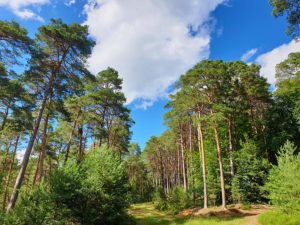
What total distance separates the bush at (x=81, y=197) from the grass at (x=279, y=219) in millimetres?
8545

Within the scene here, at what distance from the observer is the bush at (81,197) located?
11.7 m

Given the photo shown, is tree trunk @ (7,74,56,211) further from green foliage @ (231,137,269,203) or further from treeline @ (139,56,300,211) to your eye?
green foliage @ (231,137,269,203)

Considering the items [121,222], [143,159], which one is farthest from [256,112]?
[143,159]

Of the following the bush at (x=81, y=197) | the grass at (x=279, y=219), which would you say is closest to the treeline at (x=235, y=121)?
the grass at (x=279, y=219)

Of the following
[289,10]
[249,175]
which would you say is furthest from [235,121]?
[289,10]

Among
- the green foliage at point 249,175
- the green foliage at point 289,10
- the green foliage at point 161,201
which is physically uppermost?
the green foliage at point 289,10

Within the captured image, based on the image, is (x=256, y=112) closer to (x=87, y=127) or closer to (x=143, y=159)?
(x=87, y=127)

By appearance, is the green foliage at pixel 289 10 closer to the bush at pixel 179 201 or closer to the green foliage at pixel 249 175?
the green foliage at pixel 249 175

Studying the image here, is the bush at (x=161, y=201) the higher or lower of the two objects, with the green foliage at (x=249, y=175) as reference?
lower

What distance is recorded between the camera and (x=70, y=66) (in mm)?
15906

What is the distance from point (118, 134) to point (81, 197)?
1870cm

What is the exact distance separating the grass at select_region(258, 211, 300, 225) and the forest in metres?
0.08

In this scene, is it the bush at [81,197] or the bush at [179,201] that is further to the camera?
the bush at [179,201]

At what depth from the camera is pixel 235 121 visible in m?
28.2
